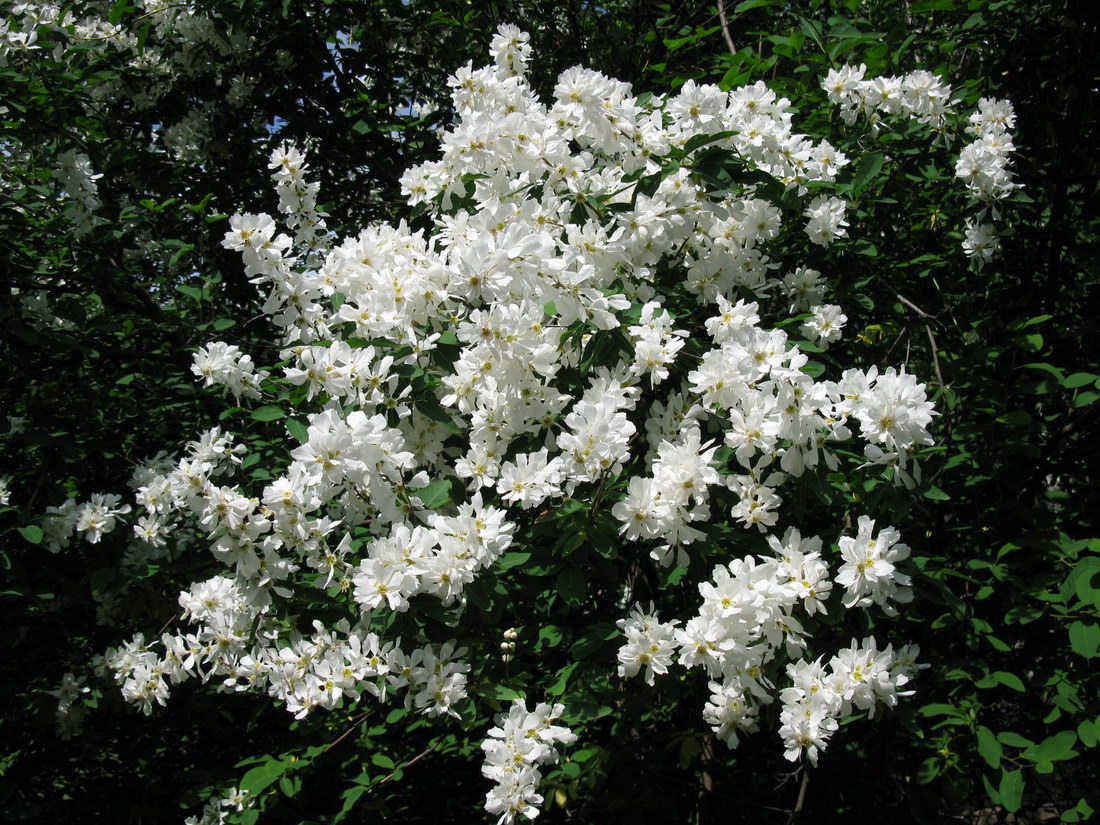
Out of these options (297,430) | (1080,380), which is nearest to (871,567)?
(1080,380)

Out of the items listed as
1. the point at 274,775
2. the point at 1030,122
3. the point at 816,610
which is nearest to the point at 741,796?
the point at 816,610

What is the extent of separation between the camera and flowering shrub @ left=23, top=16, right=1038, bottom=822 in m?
2.01

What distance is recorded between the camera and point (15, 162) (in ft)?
13.0

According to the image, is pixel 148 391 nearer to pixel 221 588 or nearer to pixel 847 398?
pixel 221 588

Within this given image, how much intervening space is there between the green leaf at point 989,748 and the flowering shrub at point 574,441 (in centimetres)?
28

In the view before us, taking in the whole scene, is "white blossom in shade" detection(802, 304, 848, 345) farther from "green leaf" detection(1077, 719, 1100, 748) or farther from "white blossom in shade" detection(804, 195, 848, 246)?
"green leaf" detection(1077, 719, 1100, 748)

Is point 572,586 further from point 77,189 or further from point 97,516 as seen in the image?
point 77,189

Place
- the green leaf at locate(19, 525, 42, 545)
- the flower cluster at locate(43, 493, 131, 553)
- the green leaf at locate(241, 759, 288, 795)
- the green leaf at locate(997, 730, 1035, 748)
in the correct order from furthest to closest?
the flower cluster at locate(43, 493, 131, 553) < the green leaf at locate(19, 525, 42, 545) < the green leaf at locate(241, 759, 288, 795) < the green leaf at locate(997, 730, 1035, 748)

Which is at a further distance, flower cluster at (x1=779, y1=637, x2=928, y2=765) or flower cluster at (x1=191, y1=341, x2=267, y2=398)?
flower cluster at (x1=191, y1=341, x2=267, y2=398)

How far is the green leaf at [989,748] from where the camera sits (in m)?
2.20

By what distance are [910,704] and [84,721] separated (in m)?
3.50

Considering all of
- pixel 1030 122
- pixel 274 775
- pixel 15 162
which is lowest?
pixel 274 775

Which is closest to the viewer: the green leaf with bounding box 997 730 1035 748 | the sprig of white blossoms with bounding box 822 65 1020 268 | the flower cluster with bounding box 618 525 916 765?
the flower cluster with bounding box 618 525 916 765

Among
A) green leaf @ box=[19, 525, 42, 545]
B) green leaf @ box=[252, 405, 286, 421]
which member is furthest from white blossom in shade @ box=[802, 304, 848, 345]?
green leaf @ box=[19, 525, 42, 545]
